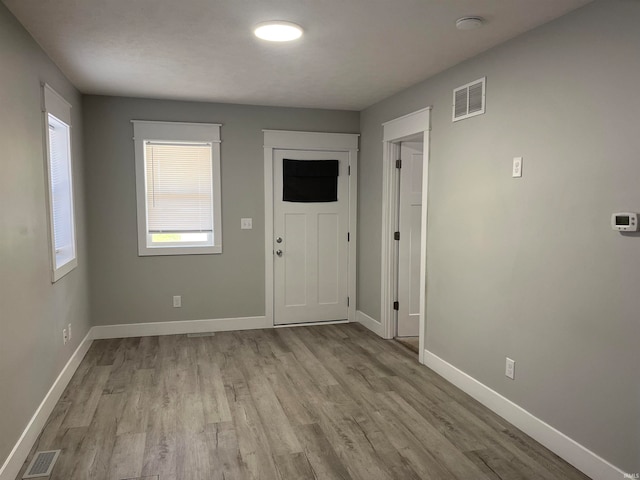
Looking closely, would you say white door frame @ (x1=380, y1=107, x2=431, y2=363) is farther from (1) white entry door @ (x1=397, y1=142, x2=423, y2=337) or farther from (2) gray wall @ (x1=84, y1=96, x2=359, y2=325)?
(2) gray wall @ (x1=84, y1=96, x2=359, y2=325)

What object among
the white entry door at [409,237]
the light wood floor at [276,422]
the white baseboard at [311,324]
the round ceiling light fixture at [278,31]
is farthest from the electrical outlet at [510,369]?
the white baseboard at [311,324]

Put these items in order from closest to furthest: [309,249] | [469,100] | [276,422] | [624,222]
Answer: [624,222]
[276,422]
[469,100]
[309,249]

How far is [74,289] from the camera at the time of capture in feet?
12.9

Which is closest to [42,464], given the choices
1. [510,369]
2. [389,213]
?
[510,369]

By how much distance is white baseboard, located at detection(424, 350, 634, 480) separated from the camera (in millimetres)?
2354

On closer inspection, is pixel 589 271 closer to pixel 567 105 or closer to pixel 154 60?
pixel 567 105

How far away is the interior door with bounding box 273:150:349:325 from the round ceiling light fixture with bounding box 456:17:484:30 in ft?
8.79

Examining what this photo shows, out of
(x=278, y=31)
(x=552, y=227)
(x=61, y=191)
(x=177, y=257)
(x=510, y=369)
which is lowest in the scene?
(x=510, y=369)

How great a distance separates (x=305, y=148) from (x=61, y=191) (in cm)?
241

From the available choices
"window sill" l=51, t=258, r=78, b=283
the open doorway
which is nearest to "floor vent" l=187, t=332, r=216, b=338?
"window sill" l=51, t=258, r=78, b=283

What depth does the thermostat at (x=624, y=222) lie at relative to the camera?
2.11 metres

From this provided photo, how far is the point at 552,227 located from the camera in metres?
2.62

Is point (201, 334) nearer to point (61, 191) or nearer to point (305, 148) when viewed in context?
point (61, 191)

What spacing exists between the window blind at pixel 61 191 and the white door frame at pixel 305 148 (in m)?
1.89
